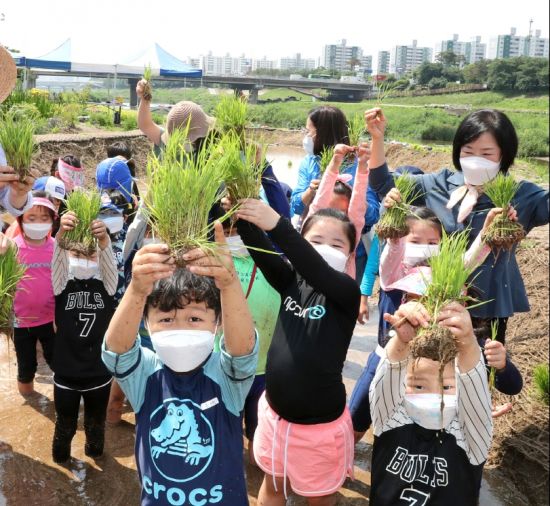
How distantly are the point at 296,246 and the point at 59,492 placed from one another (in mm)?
2077

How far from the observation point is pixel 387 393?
2205mm

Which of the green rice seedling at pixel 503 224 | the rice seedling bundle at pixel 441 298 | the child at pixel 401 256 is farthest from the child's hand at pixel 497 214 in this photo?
the rice seedling bundle at pixel 441 298

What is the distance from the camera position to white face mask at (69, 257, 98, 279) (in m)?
3.35

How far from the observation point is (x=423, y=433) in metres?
2.25

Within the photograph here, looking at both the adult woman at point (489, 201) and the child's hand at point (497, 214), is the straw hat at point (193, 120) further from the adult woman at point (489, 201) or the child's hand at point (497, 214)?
the child's hand at point (497, 214)

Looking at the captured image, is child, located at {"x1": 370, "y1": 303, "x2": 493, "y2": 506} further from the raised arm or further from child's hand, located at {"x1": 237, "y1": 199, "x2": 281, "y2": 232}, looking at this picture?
the raised arm

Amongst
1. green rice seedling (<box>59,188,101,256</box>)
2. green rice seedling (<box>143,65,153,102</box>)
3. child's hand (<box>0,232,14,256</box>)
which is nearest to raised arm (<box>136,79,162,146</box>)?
green rice seedling (<box>143,65,153,102</box>)

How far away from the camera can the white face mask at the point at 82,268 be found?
11.0ft

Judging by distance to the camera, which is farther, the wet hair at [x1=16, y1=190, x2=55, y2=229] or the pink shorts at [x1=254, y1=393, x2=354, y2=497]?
the wet hair at [x1=16, y1=190, x2=55, y2=229]

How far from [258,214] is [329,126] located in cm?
196

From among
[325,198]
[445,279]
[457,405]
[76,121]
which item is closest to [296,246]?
[445,279]

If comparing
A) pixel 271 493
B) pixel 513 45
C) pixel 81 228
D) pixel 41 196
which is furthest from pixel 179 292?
pixel 513 45

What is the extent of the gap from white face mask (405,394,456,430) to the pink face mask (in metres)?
3.22

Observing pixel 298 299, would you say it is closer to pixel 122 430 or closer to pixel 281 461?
pixel 281 461
